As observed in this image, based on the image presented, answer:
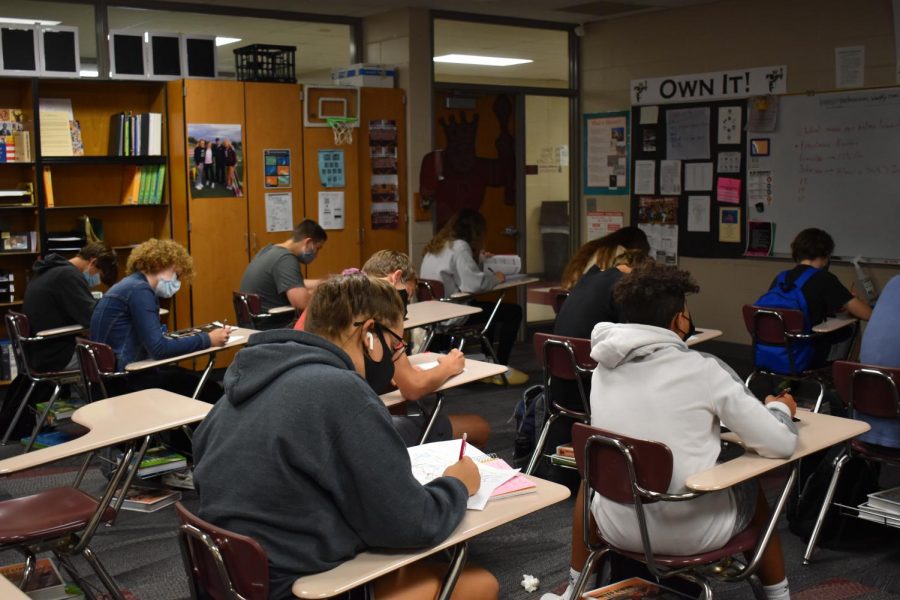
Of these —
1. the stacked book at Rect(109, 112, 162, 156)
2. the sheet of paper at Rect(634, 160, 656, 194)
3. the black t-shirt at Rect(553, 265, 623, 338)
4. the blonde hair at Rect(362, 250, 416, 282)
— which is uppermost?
the stacked book at Rect(109, 112, 162, 156)

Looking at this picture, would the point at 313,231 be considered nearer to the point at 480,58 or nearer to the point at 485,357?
the point at 485,357

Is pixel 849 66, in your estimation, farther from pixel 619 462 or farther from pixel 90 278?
pixel 90 278

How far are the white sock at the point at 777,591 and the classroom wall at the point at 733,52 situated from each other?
4.50m

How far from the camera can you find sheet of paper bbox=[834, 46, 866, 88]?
6750 mm

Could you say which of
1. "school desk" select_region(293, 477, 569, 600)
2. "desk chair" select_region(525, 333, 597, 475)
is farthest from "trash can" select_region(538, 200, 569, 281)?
"school desk" select_region(293, 477, 569, 600)

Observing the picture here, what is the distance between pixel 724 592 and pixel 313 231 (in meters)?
3.60

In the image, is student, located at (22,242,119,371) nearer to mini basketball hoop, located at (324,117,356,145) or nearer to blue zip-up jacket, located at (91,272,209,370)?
blue zip-up jacket, located at (91,272,209,370)

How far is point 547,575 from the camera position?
3.62m

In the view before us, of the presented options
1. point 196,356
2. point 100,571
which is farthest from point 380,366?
point 196,356

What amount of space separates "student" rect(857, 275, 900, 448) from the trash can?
504 cm

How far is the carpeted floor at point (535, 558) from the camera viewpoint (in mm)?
3479

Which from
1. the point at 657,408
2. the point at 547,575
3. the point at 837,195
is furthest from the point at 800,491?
the point at 837,195

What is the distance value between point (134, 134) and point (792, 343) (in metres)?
4.61

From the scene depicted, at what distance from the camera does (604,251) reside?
4.68 meters
